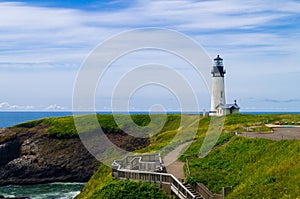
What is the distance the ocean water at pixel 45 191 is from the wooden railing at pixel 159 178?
24.9m

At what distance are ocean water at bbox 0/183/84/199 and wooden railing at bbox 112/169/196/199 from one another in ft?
81.7

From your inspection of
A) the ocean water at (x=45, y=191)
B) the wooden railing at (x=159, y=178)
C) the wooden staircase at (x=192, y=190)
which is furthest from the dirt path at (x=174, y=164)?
the ocean water at (x=45, y=191)

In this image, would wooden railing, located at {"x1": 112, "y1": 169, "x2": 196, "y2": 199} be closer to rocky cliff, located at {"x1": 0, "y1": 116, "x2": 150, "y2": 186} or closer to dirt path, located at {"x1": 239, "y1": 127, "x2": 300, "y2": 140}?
dirt path, located at {"x1": 239, "y1": 127, "x2": 300, "y2": 140}

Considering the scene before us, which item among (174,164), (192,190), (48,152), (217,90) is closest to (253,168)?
(192,190)

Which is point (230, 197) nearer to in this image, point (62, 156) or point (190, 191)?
point (190, 191)

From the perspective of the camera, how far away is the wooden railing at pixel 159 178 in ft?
78.9

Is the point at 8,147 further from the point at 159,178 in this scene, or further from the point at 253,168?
the point at 253,168

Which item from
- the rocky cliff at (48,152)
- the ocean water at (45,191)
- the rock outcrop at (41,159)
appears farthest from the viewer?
the rocky cliff at (48,152)

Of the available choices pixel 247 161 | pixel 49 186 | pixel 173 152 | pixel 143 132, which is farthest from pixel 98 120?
pixel 247 161

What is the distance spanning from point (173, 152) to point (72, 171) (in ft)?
102

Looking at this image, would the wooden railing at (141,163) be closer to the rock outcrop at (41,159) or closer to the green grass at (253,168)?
the green grass at (253,168)

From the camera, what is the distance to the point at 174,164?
3422 centimetres

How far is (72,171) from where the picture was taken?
69062mm

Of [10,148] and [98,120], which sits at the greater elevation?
[98,120]
